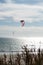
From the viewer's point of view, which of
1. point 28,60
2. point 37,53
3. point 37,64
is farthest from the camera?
point 37,53

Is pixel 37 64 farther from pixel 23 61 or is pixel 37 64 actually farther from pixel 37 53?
pixel 37 53

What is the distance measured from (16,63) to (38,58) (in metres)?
1.17

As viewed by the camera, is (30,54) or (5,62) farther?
(30,54)

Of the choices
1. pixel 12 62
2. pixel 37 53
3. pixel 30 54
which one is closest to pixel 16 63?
pixel 12 62

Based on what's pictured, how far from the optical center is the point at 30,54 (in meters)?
13.3

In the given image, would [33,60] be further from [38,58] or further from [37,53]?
[37,53]

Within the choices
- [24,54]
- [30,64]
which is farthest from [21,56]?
[30,64]

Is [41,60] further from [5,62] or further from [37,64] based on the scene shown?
[5,62]

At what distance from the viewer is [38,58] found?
42.7 feet

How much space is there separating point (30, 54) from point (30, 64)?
1.02 metres

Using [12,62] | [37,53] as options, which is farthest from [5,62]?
[37,53]

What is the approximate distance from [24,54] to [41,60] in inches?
47.9

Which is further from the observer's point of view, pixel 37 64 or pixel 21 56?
pixel 21 56

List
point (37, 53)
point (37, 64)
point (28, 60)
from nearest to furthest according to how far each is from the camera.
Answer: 1. point (37, 64)
2. point (28, 60)
3. point (37, 53)
